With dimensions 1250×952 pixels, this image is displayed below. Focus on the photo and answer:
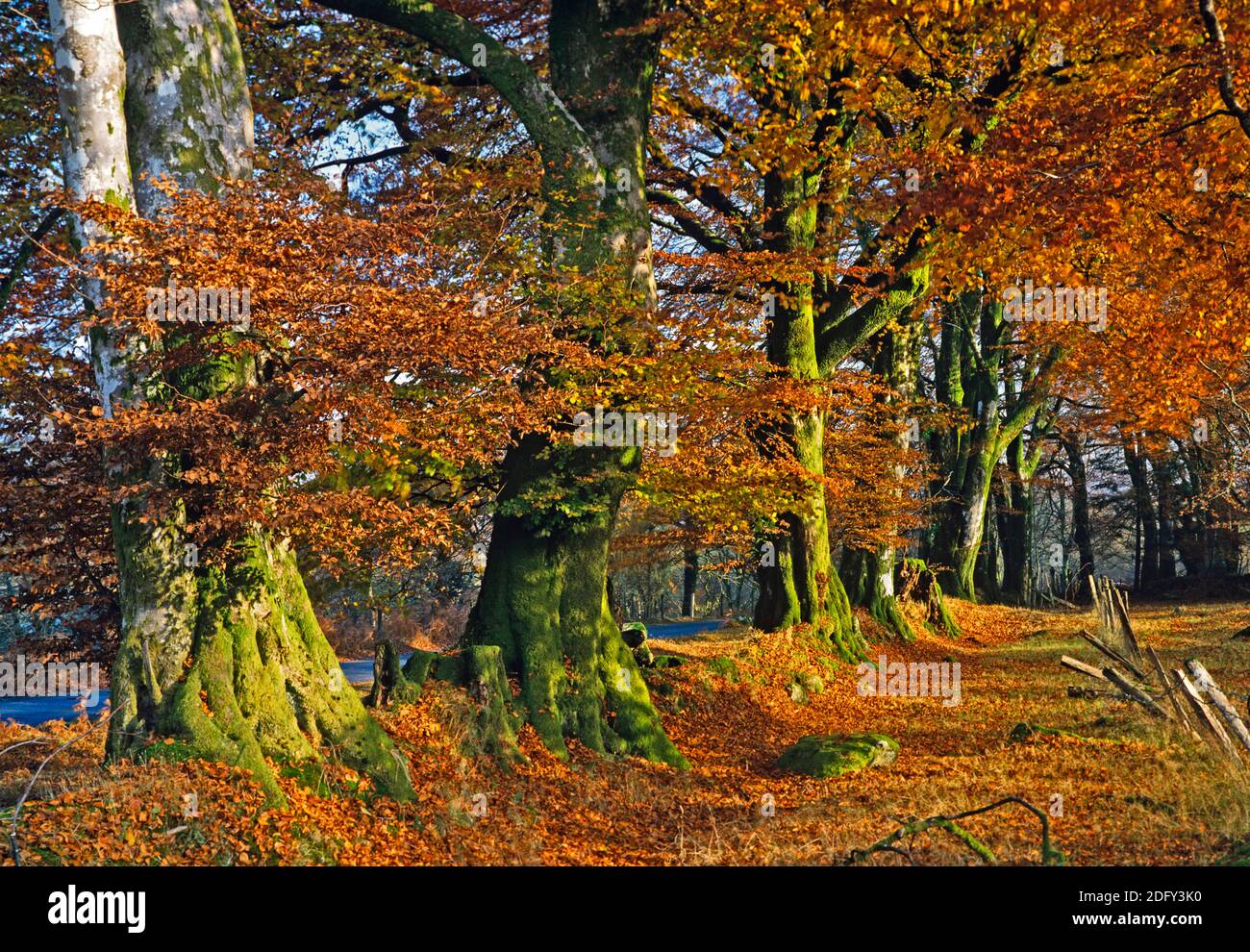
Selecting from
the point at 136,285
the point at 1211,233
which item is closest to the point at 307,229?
the point at 136,285

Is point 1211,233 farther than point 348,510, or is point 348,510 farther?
point 1211,233

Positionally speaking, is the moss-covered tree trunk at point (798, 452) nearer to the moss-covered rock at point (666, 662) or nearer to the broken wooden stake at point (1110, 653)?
the moss-covered rock at point (666, 662)

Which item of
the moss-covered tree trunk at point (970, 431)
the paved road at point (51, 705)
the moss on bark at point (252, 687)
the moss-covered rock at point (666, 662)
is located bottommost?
the paved road at point (51, 705)

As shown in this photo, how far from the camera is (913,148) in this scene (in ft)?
53.2

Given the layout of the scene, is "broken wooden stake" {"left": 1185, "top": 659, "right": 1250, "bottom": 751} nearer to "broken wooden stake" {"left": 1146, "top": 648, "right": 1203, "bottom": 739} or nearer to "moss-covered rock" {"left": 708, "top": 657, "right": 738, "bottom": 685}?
"broken wooden stake" {"left": 1146, "top": 648, "right": 1203, "bottom": 739}

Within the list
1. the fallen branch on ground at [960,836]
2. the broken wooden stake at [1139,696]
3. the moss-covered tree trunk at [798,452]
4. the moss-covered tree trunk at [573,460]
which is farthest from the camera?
the moss-covered tree trunk at [798,452]

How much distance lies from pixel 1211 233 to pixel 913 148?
580 centimetres

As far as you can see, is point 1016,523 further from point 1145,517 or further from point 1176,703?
point 1176,703

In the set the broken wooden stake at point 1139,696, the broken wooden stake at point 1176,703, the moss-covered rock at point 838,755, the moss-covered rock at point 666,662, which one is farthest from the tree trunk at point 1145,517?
the moss-covered rock at point 838,755

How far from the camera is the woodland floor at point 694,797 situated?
6230mm

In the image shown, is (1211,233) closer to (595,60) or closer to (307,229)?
(595,60)

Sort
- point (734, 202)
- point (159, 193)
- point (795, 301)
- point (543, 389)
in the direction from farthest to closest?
point (734, 202)
point (795, 301)
point (543, 389)
point (159, 193)

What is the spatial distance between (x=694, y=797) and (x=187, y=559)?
5.73 m

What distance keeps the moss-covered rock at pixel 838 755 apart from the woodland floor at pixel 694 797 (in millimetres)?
172
